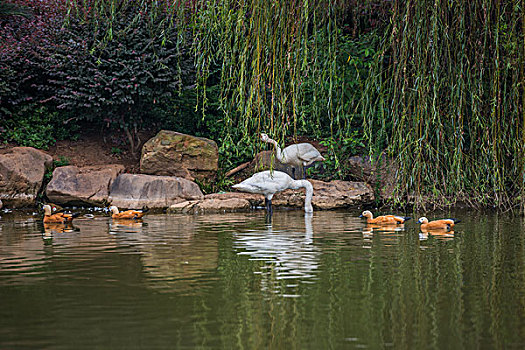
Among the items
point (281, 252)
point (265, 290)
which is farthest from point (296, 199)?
point (265, 290)

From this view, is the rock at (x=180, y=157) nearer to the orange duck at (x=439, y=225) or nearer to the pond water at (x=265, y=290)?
the pond water at (x=265, y=290)

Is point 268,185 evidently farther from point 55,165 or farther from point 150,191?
point 55,165

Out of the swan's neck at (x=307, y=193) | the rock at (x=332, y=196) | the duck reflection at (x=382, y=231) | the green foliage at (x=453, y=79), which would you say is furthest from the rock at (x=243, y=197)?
the green foliage at (x=453, y=79)

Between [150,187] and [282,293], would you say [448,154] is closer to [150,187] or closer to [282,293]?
[282,293]

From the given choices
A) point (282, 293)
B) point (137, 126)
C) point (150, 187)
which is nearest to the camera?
point (282, 293)

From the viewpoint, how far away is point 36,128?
473 inches

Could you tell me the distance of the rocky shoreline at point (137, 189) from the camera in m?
9.57

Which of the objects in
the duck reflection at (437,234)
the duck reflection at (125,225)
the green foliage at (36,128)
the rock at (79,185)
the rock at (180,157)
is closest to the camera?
the duck reflection at (437,234)

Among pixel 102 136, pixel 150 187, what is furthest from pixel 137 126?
pixel 150 187

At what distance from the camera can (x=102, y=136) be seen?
41.1 feet

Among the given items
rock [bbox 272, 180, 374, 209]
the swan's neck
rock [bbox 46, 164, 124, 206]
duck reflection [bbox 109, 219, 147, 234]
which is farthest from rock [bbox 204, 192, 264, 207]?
duck reflection [bbox 109, 219, 147, 234]

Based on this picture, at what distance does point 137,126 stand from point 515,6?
8600 millimetres

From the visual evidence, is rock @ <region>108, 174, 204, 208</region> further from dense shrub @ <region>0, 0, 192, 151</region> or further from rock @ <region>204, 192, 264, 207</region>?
dense shrub @ <region>0, 0, 192, 151</region>

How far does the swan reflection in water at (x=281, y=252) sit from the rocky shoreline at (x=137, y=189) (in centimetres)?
259
